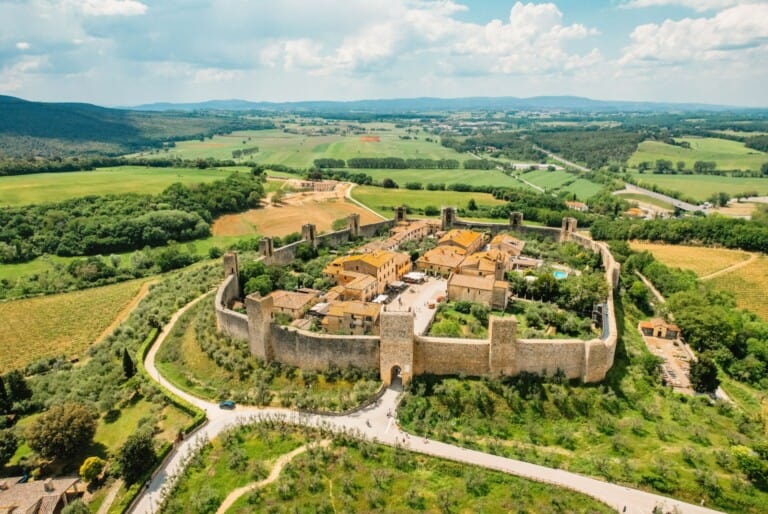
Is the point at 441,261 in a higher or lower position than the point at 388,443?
higher

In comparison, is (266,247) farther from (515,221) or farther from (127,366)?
(515,221)

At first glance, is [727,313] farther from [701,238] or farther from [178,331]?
[178,331]

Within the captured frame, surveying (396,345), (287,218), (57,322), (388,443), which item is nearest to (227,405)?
(388,443)

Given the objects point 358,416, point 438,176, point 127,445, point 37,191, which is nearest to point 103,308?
point 127,445

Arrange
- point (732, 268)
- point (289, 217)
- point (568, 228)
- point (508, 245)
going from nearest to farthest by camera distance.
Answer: point (508, 245)
point (732, 268)
point (568, 228)
point (289, 217)

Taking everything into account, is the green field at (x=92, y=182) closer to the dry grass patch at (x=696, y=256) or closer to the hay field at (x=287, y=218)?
the hay field at (x=287, y=218)

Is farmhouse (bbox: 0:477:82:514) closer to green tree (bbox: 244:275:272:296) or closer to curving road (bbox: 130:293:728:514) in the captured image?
curving road (bbox: 130:293:728:514)
